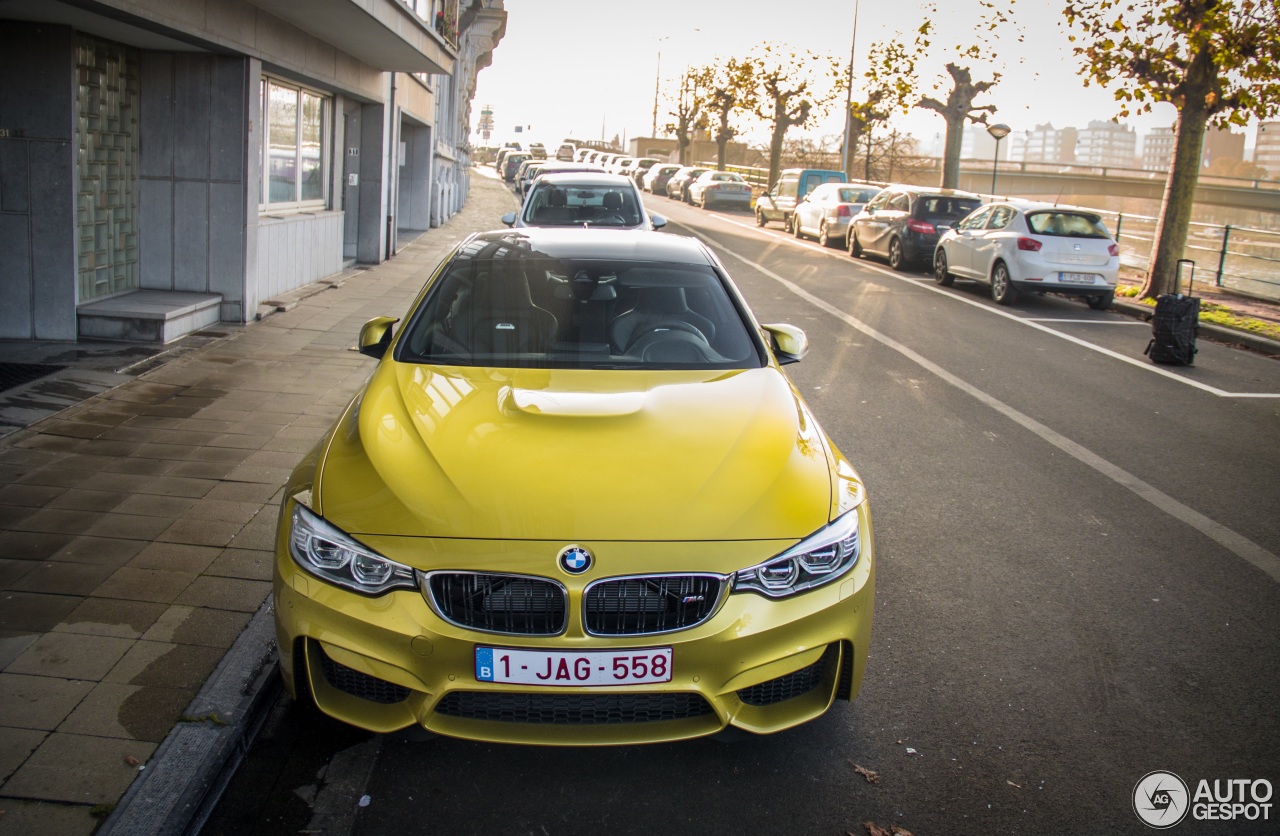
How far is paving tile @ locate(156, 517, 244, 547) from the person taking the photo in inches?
183

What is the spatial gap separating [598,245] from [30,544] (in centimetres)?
280

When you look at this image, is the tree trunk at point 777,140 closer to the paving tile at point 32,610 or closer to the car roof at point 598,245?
the car roof at point 598,245

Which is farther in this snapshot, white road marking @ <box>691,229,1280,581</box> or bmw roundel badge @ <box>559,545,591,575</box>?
white road marking @ <box>691,229,1280,581</box>

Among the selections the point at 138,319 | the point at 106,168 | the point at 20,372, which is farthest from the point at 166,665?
the point at 106,168

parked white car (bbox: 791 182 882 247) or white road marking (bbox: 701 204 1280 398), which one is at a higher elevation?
parked white car (bbox: 791 182 882 247)

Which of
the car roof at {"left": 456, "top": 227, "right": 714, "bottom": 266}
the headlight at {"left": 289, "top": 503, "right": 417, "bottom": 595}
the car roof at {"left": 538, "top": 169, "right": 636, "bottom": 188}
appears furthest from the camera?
the car roof at {"left": 538, "top": 169, "right": 636, "bottom": 188}

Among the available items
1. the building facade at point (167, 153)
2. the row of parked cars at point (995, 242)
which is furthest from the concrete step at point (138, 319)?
the row of parked cars at point (995, 242)

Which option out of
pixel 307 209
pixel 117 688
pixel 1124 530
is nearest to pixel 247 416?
pixel 117 688

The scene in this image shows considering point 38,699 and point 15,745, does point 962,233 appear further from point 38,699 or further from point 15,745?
point 15,745

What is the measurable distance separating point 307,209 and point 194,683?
11.7 meters

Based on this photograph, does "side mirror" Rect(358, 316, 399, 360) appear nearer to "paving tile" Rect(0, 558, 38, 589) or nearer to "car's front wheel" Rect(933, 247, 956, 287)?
"paving tile" Rect(0, 558, 38, 589)

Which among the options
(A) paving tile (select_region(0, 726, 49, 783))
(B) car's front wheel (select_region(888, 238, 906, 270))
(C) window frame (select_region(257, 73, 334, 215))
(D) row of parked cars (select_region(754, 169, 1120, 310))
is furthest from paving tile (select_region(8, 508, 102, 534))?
(B) car's front wheel (select_region(888, 238, 906, 270))

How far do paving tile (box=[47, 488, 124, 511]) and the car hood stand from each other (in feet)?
6.77

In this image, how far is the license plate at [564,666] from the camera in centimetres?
273
